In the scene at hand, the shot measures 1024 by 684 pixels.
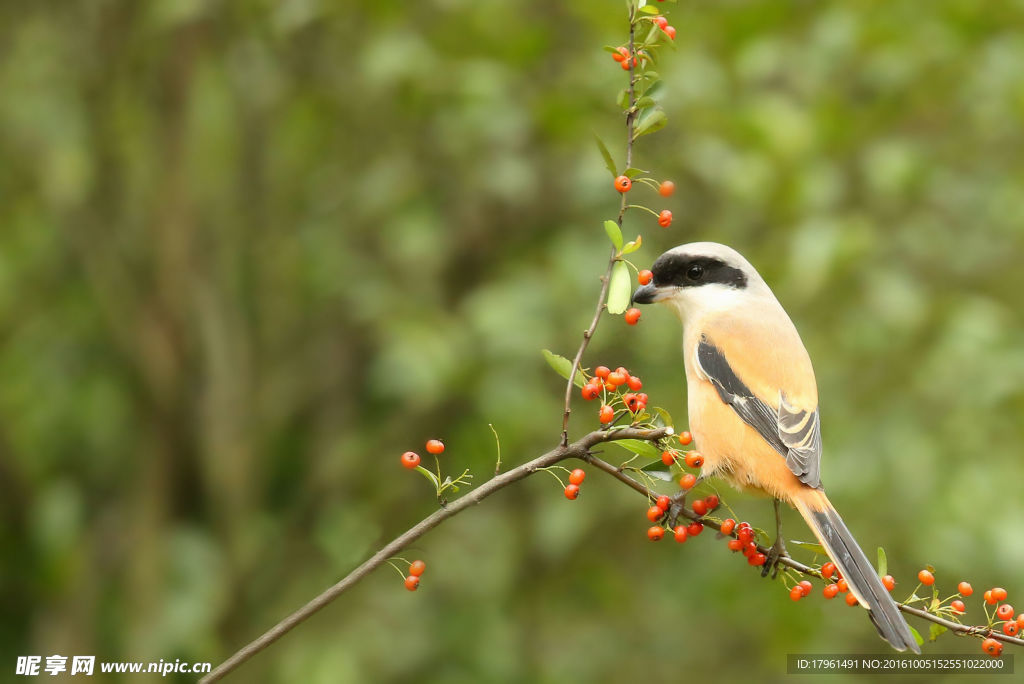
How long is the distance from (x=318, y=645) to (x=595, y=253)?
6.86 feet

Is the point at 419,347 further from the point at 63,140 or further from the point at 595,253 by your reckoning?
the point at 63,140

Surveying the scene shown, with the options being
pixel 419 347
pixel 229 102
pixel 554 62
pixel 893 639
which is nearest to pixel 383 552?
pixel 893 639

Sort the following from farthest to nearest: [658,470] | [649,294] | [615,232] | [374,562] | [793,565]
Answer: [649,294]
[793,565]
[658,470]
[615,232]
[374,562]

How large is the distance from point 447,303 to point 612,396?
308cm

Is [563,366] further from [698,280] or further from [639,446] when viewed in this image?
[698,280]

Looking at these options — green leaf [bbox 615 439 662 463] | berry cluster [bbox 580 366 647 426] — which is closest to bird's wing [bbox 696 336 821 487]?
berry cluster [bbox 580 366 647 426]

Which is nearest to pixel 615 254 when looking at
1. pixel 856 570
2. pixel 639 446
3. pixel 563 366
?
pixel 563 366

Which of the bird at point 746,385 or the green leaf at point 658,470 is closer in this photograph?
the green leaf at point 658,470

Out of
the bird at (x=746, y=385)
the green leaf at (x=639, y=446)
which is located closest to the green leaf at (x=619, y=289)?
the green leaf at (x=639, y=446)

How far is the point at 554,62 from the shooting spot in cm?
466

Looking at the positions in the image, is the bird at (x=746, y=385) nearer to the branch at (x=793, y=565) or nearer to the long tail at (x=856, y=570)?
the long tail at (x=856, y=570)

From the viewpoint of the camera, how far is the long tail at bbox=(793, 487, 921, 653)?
2.03m

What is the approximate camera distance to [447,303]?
4.99 meters

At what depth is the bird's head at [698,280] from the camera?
309 centimetres
